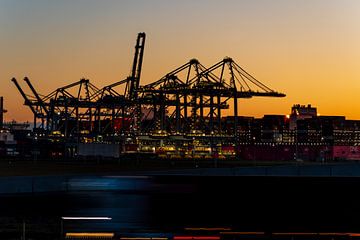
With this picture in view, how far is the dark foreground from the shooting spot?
1272 cm

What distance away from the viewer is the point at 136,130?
13862 cm

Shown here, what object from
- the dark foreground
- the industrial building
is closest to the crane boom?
the industrial building

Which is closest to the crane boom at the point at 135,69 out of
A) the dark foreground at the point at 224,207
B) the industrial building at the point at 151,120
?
the industrial building at the point at 151,120

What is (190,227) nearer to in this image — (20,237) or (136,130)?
(20,237)

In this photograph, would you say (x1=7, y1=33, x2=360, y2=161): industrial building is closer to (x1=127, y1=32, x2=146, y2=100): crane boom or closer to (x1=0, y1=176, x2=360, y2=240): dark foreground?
(x1=127, y1=32, x2=146, y2=100): crane boom

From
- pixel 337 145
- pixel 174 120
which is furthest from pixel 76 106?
pixel 337 145

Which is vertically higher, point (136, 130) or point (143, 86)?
point (143, 86)

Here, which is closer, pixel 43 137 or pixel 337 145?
pixel 43 137

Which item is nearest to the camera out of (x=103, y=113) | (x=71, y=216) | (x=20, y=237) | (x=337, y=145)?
(x=71, y=216)

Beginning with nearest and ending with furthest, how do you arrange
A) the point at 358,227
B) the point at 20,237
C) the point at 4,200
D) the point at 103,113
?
the point at 358,227 → the point at 20,237 → the point at 4,200 → the point at 103,113

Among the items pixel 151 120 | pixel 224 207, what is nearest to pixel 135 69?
pixel 151 120

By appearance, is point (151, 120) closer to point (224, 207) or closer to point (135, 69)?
point (135, 69)

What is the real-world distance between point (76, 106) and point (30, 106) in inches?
410

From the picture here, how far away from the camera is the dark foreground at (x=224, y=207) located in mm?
12719
